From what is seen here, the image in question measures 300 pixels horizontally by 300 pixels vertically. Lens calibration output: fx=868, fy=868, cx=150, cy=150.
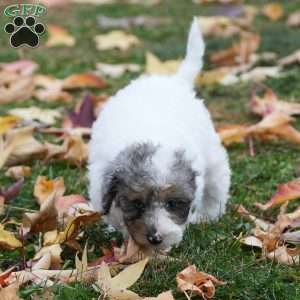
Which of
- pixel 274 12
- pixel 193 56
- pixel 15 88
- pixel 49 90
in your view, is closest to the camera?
pixel 193 56

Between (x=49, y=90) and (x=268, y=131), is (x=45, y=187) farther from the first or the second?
(x=49, y=90)

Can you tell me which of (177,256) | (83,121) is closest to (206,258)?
(177,256)

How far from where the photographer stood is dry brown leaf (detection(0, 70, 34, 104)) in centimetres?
683

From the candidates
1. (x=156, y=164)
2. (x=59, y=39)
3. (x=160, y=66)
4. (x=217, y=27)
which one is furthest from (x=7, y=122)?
(x=217, y=27)

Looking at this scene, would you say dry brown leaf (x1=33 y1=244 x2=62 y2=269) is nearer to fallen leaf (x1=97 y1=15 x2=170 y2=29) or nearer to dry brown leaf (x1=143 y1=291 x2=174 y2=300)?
dry brown leaf (x1=143 y1=291 x2=174 y2=300)

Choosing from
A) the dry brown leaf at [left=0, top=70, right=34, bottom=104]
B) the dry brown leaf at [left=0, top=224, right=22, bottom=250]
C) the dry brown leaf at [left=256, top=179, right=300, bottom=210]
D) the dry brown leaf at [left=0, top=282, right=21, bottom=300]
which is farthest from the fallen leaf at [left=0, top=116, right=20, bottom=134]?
the dry brown leaf at [left=0, top=282, right=21, bottom=300]

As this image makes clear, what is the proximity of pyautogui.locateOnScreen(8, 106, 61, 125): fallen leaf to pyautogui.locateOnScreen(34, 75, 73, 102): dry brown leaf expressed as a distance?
443 millimetres

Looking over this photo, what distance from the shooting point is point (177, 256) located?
4.02 m

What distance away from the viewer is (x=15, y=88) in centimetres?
690

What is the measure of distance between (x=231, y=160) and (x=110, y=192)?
1.72 meters

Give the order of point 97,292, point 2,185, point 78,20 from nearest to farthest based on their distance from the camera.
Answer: point 97,292, point 2,185, point 78,20

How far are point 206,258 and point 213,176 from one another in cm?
98

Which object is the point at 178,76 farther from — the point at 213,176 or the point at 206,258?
the point at 206,258

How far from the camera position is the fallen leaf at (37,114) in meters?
6.33
